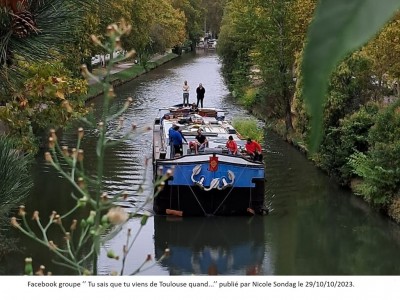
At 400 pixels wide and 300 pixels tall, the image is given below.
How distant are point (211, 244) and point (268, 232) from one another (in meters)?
1.27

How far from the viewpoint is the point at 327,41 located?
1.05 ft

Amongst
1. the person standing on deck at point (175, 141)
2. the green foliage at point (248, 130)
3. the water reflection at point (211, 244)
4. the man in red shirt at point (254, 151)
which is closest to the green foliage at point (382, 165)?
the man in red shirt at point (254, 151)

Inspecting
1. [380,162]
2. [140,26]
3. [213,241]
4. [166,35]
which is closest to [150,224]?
[213,241]

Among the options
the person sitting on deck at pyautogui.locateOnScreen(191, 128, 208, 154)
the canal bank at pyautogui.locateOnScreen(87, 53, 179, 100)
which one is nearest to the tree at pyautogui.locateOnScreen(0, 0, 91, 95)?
the person sitting on deck at pyautogui.locateOnScreen(191, 128, 208, 154)

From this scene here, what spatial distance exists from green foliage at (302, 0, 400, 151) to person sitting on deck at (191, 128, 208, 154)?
14.4m

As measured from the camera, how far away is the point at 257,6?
2284cm

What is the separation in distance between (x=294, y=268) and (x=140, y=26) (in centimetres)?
2345

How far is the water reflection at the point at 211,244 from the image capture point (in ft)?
36.8

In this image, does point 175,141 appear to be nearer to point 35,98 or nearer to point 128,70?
point 35,98

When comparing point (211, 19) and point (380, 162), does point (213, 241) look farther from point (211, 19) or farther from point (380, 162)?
point (211, 19)

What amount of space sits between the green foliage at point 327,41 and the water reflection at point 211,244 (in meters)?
10.2

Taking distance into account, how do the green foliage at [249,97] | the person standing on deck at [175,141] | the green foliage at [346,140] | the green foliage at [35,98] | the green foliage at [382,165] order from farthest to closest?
the green foliage at [249,97] → the green foliage at [346,140] → the person standing on deck at [175,141] → the green foliage at [382,165] → the green foliage at [35,98]

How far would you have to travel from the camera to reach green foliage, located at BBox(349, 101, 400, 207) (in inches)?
525

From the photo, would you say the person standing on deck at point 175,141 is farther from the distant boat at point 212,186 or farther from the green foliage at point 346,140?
the green foliage at point 346,140
